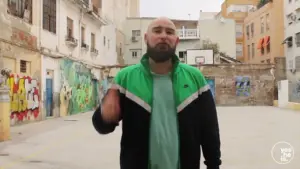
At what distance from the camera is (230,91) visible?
93.5 feet

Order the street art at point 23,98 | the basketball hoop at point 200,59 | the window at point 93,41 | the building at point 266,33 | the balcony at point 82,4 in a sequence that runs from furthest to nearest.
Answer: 1. the building at point 266,33
2. the basketball hoop at point 200,59
3. the window at point 93,41
4. the balcony at point 82,4
5. the street art at point 23,98

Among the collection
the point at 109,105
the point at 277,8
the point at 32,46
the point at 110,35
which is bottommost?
the point at 109,105

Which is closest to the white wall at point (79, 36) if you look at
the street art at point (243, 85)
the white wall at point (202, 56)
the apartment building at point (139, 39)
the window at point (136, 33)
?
the white wall at point (202, 56)

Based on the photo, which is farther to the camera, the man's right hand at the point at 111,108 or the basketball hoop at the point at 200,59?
the basketball hoop at the point at 200,59

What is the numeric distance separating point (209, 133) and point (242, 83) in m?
27.2

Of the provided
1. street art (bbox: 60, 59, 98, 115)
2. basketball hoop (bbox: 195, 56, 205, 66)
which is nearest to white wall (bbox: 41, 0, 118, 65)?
street art (bbox: 60, 59, 98, 115)

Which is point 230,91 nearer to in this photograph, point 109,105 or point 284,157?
point 284,157

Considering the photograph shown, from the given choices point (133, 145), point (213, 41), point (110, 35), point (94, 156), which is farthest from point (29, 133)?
point (213, 41)

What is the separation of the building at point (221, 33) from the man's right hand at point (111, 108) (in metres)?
38.4

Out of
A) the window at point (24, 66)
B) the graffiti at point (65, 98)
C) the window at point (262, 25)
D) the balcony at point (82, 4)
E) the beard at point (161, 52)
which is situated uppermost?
the window at point (262, 25)

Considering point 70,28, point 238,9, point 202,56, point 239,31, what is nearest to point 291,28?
point 202,56

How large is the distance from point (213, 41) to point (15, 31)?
96.4ft

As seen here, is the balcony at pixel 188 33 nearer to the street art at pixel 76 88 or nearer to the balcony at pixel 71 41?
the street art at pixel 76 88

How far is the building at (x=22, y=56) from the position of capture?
12.4 metres
